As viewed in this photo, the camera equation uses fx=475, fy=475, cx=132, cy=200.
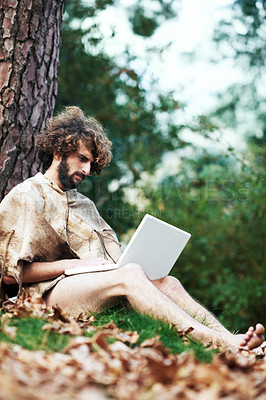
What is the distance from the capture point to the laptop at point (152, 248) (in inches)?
103

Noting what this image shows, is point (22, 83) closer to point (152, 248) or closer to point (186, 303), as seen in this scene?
point (152, 248)

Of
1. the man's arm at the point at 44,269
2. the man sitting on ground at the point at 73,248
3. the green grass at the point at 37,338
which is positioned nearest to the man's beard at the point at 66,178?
the man sitting on ground at the point at 73,248

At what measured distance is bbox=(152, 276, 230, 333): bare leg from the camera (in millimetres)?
2807

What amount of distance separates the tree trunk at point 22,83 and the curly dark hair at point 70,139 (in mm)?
134

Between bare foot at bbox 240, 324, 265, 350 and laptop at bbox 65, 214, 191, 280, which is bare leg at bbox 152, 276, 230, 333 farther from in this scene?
bare foot at bbox 240, 324, 265, 350

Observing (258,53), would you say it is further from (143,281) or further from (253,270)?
(143,281)

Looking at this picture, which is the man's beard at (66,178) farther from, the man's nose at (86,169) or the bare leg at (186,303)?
the bare leg at (186,303)

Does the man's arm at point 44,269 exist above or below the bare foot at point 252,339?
below

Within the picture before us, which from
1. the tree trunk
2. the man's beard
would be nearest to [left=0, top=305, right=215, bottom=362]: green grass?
the man's beard

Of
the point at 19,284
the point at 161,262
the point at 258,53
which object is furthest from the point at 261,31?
the point at 19,284

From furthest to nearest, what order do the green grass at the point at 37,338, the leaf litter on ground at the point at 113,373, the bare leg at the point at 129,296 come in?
the bare leg at the point at 129,296 < the green grass at the point at 37,338 < the leaf litter on ground at the point at 113,373

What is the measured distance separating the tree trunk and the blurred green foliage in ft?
9.81

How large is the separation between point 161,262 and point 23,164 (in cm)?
133

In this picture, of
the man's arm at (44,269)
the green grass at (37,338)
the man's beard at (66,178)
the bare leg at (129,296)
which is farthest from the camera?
the man's beard at (66,178)
